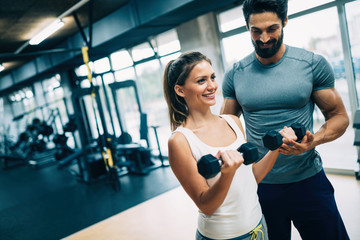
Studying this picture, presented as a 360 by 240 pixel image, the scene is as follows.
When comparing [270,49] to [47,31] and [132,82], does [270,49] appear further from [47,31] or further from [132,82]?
[132,82]

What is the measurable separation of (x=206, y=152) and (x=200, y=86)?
0.82 ft

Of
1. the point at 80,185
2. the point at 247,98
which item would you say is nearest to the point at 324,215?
the point at 247,98

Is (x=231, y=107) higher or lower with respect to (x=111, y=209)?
higher

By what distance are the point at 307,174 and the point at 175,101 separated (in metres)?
0.69

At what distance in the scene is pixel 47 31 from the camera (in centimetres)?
461

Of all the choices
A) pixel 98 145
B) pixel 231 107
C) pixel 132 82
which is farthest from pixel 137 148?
pixel 231 107

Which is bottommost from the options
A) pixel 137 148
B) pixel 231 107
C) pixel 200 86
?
pixel 137 148

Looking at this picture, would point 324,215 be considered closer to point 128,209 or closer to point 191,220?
point 191,220

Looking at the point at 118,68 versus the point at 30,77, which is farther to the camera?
the point at 30,77

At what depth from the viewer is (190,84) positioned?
1084 mm

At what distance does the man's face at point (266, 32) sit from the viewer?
1213 mm

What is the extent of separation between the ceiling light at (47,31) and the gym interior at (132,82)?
6 cm

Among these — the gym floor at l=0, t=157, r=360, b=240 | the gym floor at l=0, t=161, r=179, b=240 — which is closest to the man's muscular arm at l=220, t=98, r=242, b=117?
the gym floor at l=0, t=157, r=360, b=240

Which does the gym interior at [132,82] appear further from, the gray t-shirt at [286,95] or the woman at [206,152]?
the woman at [206,152]
